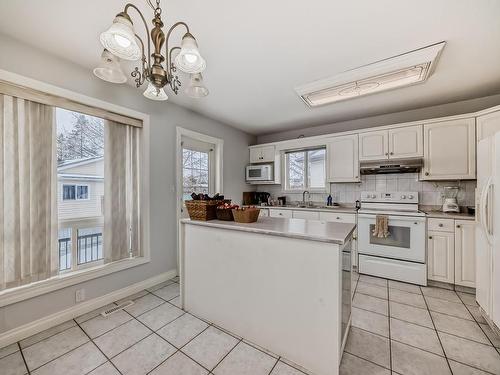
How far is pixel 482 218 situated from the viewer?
1.90m

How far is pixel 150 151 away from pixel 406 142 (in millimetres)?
3656

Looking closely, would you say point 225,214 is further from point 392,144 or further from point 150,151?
point 392,144

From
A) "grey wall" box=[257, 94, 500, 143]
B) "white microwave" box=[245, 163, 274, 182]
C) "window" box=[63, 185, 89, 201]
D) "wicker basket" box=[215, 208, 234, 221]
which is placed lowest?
"wicker basket" box=[215, 208, 234, 221]

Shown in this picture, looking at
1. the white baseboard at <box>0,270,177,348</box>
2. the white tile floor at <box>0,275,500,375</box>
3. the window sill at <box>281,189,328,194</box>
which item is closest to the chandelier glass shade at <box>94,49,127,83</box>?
the white tile floor at <box>0,275,500,375</box>

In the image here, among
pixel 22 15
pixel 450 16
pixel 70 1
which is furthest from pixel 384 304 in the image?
pixel 22 15

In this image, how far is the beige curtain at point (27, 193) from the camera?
1.68 m

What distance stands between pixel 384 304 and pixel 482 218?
1260mm

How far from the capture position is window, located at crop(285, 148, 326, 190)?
3945mm

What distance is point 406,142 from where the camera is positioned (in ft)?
9.95

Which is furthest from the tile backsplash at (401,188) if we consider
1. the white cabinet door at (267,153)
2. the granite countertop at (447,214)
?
the white cabinet door at (267,153)

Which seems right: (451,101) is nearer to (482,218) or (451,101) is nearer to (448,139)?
(448,139)

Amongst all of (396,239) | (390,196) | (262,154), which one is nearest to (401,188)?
(390,196)

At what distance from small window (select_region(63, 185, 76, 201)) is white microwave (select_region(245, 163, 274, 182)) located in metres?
2.90

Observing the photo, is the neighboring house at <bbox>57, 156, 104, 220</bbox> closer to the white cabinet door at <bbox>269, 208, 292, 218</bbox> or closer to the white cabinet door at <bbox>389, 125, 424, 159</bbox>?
the white cabinet door at <bbox>269, 208, 292, 218</bbox>
